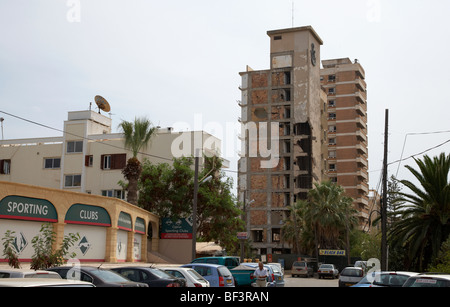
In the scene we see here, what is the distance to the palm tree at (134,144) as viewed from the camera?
144 feet

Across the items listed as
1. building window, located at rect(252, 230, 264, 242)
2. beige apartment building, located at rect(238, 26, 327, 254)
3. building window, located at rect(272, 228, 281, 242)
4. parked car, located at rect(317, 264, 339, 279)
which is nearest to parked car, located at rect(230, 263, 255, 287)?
parked car, located at rect(317, 264, 339, 279)

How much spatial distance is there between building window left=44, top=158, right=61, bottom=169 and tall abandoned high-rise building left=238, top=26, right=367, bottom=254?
3895 centimetres

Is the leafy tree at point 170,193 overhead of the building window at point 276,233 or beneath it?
overhead

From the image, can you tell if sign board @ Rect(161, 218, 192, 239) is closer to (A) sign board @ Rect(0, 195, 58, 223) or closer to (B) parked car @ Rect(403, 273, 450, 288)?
(A) sign board @ Rect(0, 195, 58, 223)

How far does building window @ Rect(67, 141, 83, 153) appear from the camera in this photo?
193ft

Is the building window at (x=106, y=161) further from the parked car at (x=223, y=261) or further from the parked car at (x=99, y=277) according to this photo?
the parked car at (x=99, y=277)

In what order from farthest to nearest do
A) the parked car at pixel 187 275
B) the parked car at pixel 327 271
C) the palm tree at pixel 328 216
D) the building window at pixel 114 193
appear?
the palm tree at pixel 328 216
the building window at pixel 114 193
the parked car at pixel 327 271
the parked car at pixel 187 275

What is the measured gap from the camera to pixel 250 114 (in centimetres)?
9738

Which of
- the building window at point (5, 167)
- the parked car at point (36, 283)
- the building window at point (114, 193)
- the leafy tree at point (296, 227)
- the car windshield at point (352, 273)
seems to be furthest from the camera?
the leafy tree at point (296, 227)

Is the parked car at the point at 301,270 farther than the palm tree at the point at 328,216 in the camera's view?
No

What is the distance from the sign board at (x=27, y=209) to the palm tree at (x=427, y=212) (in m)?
18.9

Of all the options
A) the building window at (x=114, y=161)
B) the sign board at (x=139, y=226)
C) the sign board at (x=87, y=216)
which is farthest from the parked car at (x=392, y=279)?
the building window at (x=114, y=161)

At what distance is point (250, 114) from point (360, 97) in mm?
27636
